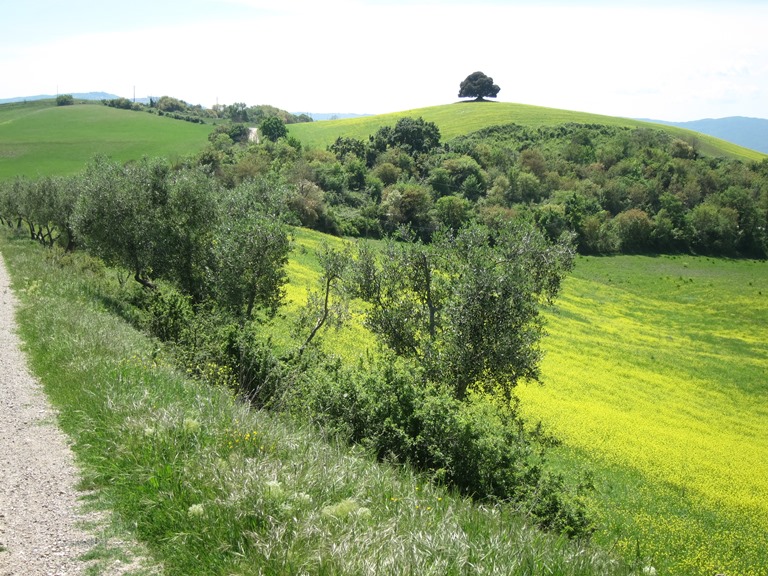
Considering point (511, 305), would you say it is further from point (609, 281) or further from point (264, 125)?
point (264, 125)

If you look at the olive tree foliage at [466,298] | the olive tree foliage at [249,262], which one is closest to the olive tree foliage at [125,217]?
the olive tree foliage at [249,262]

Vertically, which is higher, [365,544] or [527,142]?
[527,142]

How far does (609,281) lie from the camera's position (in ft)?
235

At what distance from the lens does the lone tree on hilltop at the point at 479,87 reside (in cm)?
17225

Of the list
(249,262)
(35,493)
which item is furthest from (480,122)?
(35,493)

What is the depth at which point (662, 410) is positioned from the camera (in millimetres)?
30984

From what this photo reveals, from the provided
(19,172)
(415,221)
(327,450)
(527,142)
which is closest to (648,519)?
(327,450)

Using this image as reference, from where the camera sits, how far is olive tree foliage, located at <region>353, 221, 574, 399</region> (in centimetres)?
1814

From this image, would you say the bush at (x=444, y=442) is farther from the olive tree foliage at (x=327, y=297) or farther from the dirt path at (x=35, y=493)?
the olive tree foliage at (x=327, y=297)

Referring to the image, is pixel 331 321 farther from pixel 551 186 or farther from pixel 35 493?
pixel 551 186

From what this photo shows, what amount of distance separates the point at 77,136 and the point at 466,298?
381ft

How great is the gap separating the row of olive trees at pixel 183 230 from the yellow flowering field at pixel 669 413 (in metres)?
14.2

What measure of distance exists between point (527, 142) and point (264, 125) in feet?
189

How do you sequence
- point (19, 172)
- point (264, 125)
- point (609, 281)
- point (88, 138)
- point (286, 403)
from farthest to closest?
point (264, 125)
point (88, 138)
point (19, 172)
point (609, 281)
point (286, 403)
